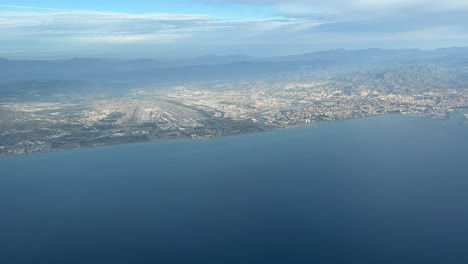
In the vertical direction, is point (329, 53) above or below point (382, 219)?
above

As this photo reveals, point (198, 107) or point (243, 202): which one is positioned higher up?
point (198, 107)

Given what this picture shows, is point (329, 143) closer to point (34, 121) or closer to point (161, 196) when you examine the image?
point (161, 196)

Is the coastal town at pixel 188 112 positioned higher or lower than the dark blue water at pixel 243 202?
higher

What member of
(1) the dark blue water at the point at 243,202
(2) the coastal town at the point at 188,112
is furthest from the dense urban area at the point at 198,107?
(1) the dark blue water at the point at 243,202

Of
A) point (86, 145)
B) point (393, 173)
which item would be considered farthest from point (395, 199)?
point (86, 145)

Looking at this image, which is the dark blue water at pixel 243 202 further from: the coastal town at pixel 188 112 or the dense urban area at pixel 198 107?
the dense urban area at pixel 198 107

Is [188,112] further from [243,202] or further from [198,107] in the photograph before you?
[243,202]

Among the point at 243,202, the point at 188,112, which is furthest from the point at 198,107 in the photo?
the point at 243,202

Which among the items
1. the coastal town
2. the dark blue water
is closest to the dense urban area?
the coastal town

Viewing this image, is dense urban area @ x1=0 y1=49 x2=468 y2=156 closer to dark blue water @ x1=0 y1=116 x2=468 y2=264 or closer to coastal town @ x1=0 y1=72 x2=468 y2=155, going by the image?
coastal town @ x1=0 y1=72 x2=468 y2=155
